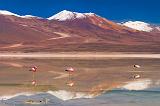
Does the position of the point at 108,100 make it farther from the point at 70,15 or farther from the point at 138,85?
the point at 70,15

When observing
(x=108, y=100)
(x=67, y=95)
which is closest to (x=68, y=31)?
(x=67, y=95)

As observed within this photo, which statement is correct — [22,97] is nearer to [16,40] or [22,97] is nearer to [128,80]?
[128,80]

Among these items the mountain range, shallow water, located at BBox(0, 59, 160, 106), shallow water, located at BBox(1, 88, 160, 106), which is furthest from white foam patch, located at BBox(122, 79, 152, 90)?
the mountain range

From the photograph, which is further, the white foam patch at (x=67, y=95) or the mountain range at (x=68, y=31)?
the mountain range at (x=68, y=31)

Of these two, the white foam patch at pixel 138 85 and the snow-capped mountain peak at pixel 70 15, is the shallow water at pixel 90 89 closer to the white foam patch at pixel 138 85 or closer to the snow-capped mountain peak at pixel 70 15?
the white foam patch at pixel 138 85

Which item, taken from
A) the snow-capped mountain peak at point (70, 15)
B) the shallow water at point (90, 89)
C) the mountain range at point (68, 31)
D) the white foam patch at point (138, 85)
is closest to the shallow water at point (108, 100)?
the shallow water at point (90, 89)

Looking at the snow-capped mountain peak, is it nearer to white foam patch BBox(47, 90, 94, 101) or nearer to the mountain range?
the mountain range

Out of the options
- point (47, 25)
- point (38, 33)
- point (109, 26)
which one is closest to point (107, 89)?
point (38, 33)

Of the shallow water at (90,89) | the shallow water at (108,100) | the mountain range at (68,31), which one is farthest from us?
the mountain range at (68,31)

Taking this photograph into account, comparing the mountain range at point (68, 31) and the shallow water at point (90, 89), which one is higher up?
the mountain range at point (68, 31)
